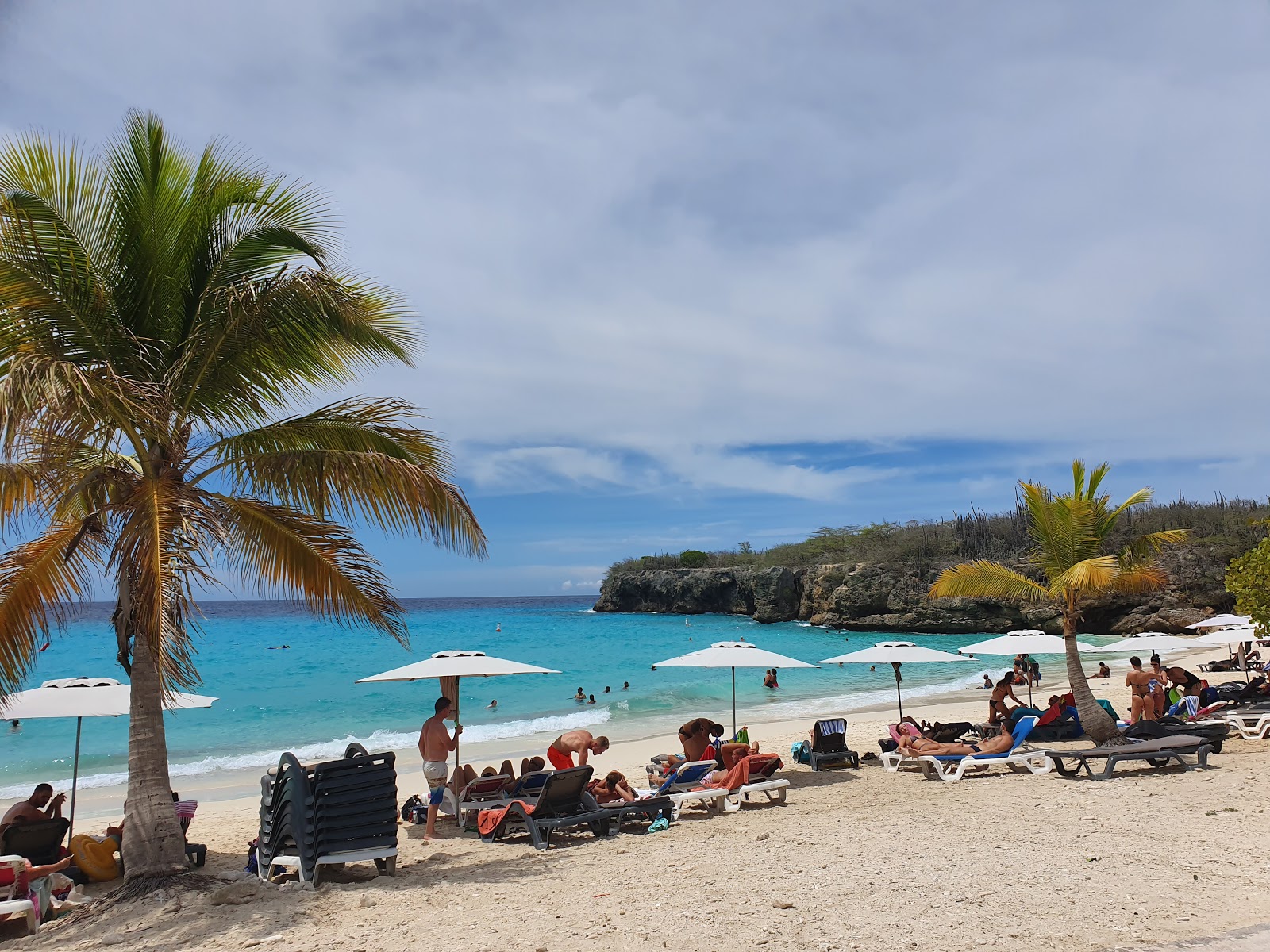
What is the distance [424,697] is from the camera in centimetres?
3000

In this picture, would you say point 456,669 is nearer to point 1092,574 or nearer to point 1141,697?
point 1092,574

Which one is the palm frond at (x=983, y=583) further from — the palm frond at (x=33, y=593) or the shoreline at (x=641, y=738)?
the palm frond at (x=33, y=593)

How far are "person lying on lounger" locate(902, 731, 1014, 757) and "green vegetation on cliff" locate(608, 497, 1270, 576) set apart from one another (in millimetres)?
29454

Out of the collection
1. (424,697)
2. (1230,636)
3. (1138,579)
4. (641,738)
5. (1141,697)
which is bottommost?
(424,697)

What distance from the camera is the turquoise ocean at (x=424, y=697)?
19375 mm

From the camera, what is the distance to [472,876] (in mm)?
6297

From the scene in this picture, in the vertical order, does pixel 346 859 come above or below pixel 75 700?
below

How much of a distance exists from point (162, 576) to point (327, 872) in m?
2.95

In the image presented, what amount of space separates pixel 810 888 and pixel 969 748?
239 inches

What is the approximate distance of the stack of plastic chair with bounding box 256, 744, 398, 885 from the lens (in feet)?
19.9

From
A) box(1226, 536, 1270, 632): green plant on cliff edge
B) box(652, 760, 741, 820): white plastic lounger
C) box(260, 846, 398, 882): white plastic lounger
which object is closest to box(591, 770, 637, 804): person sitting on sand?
box(652, 760, 741, 820): white plastic lounger

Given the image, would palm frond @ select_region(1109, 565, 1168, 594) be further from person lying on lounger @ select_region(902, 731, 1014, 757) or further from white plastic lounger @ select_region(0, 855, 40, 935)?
white plastic lounger @ select_region(0, 855, 40, 935)

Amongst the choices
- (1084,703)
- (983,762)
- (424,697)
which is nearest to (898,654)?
(983,762)

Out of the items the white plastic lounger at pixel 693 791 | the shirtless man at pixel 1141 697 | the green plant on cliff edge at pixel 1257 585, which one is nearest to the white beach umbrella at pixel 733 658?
the white plastic lounger at pixel 693 791
